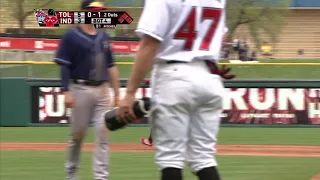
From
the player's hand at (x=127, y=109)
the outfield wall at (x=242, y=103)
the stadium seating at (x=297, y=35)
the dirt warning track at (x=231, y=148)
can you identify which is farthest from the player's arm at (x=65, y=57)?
the stadium seating at (x=297, y=35)

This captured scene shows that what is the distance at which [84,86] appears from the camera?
7.11m

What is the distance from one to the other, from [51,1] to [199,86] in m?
16.3

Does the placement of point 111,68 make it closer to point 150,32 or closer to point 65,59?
point 65,59

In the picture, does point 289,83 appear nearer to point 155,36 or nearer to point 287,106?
point 287,106

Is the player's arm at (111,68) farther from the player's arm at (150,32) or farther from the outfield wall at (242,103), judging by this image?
the outfield wall at (242,103)

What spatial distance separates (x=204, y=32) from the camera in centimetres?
479

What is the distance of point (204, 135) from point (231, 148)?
6.87 metres

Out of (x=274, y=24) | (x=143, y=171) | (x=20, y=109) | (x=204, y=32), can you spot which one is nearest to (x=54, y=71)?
(x=20, y=109)

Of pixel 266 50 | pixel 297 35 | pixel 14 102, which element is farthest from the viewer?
pixel 297 35

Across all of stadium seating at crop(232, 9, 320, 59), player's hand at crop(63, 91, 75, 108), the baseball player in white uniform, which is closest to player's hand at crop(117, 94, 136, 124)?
the baseball player in white uniform

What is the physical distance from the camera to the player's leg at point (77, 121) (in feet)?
23.1

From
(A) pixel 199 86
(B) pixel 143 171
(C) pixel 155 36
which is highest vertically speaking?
(C) pixel 155 36

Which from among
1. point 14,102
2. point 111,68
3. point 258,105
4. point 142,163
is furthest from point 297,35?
point 111,68

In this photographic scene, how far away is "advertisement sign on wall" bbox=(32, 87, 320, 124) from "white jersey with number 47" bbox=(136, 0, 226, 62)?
407 inches
